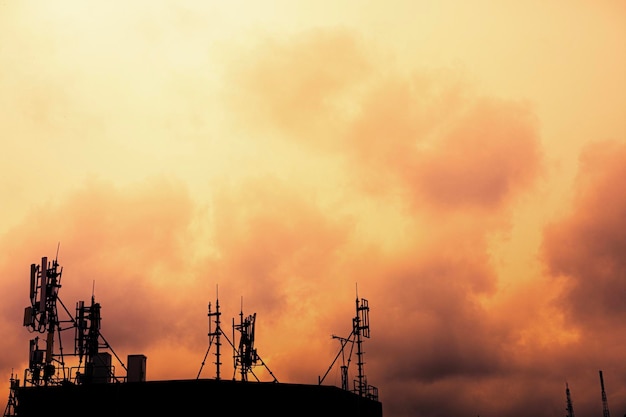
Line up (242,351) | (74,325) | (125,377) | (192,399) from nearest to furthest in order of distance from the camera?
(192,399) < (125,377) < (74,325) < (242,351)

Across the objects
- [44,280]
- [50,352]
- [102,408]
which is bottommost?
[102,408]

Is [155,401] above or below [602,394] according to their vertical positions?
below

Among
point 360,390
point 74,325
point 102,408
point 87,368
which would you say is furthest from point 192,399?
point 360,390

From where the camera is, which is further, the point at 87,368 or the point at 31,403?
the point at 87,368

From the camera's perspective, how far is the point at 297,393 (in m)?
62.1

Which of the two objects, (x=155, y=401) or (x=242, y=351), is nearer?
(x=155, y=401)

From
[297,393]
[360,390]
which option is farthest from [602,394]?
[297,393]

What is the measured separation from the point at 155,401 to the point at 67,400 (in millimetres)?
6616

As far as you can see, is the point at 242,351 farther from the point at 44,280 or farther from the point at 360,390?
the point at 44,280

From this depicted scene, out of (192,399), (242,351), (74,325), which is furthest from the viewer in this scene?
(242,351)

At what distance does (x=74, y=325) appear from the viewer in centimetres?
6756

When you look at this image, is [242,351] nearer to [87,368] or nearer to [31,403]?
[87,368]

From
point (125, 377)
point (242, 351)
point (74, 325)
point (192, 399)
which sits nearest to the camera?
point (192, 399)

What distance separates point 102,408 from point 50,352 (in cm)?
780
